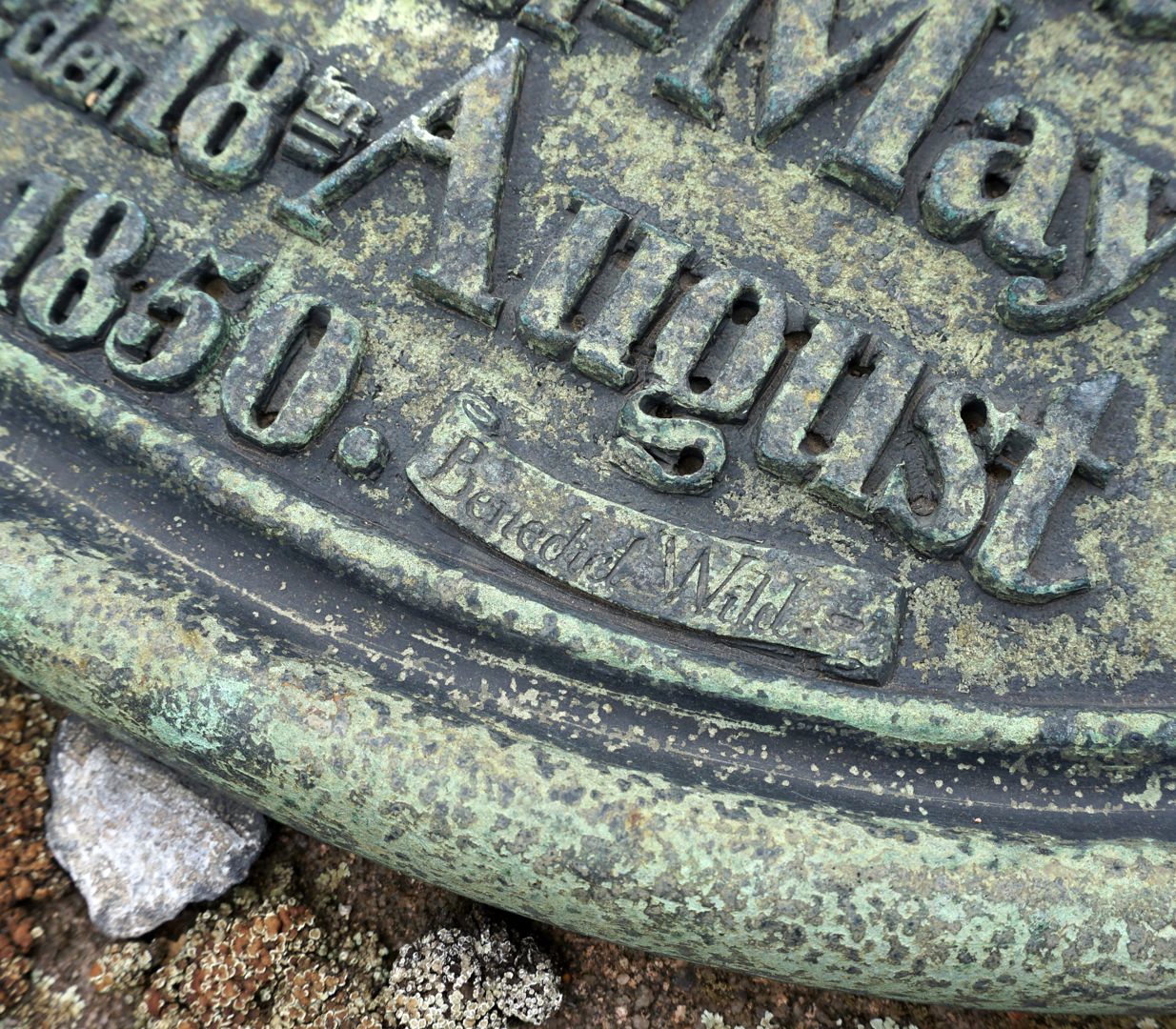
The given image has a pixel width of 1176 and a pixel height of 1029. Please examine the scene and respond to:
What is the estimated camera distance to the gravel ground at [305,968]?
1380 millimetres

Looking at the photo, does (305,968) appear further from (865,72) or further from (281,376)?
(865,72)

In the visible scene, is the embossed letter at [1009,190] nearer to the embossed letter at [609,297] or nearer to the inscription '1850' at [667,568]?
the embossed letter at [609,297]

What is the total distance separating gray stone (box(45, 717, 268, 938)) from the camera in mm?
1436

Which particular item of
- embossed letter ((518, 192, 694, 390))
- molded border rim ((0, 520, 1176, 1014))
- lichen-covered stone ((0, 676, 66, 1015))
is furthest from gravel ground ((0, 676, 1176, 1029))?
embossed letter ((518, 192, 694, 390))

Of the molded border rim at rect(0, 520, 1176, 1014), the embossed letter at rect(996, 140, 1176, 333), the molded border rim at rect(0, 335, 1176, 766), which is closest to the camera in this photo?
the molded border rim at rect(0, 520, 1176, 1014)

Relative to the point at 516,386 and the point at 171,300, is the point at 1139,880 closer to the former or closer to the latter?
the point at 516,386

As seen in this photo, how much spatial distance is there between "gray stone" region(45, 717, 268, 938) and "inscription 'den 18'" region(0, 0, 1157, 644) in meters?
0.61

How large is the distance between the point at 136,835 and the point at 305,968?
0.34 m

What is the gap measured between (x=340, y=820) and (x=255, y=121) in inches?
42.0

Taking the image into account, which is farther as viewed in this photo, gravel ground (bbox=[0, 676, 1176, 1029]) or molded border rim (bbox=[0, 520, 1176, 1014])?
gravel ground (bbox=[0, 676, 1176, 1029])

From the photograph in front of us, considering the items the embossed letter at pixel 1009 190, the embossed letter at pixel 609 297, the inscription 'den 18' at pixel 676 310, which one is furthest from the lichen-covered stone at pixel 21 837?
the embossed letter at pixel 1009 190

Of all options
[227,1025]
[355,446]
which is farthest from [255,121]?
[227,1025]

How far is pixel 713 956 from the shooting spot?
1.13m

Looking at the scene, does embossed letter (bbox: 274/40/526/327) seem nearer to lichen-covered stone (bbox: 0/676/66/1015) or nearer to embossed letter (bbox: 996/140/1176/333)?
embossed letter (bbox: 996/140/1176/333)
